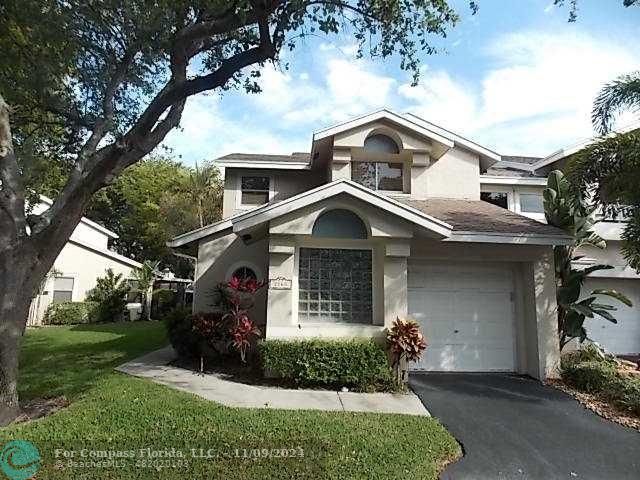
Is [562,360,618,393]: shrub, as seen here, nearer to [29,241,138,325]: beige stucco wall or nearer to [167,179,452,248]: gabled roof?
[167,179,452,248]: gabled roof

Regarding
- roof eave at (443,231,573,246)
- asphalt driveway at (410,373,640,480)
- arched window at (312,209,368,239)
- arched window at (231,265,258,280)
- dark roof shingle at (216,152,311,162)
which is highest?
dark roof shingle at (216,152,311,162)

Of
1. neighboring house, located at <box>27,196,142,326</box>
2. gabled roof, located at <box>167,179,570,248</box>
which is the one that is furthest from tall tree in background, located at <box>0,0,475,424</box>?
neighboring house, located at <box>27,196,142,326</box>

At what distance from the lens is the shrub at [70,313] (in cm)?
2233

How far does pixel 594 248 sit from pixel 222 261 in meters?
13.6

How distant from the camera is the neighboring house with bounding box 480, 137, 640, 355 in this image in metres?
14.8

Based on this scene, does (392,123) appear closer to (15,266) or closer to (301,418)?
(301,418)

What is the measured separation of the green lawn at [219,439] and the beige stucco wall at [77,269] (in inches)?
678

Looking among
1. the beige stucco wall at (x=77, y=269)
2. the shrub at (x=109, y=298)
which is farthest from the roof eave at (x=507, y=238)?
the beige stucco wall at (x=77, y=269)

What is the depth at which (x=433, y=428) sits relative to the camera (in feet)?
23.0

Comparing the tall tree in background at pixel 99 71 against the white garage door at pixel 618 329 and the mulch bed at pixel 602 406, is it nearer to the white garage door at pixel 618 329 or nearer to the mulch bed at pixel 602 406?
the mulch bed at pixel 602 406

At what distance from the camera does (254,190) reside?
16.6 meters

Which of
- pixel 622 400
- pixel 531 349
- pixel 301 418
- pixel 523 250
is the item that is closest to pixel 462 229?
pixel 523 250

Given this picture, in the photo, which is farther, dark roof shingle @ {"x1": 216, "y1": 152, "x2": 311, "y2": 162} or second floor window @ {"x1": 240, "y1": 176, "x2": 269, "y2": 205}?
second floor window @ {"x1": 240, "y1": 176, "x2": 269, "y2": 205}

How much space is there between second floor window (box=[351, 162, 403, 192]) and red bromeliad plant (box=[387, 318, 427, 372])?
236 inches
